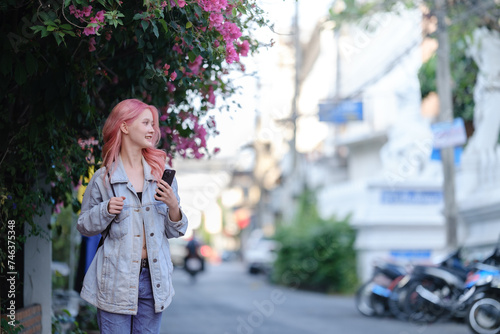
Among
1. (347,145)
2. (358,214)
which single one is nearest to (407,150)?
(358,214)

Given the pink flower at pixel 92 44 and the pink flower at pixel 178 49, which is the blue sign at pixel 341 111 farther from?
the pink flower at pixel 92 44

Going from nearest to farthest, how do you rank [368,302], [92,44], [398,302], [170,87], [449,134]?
1. [92,44]
2. [170,87]
3. [398,302]
4. [449,134]
5. [368,302]

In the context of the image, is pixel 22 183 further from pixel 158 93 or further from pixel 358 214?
pixel 358 214

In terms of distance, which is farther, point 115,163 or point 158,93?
point 158,93

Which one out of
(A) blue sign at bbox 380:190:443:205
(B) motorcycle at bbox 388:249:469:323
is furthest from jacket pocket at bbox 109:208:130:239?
(A) blue sign at bbox 380:190:443:205

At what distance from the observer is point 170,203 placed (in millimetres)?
3857

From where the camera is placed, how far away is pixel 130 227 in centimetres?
386

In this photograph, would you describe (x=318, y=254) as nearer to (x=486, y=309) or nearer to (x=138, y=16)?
(x=486, y=309)

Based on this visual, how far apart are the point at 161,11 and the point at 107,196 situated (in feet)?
3.27

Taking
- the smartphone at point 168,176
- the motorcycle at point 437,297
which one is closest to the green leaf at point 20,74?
the smartphone at point 168,176

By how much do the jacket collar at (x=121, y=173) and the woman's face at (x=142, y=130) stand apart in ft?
0.30

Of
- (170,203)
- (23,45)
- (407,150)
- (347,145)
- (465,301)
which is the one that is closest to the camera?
(170,203)

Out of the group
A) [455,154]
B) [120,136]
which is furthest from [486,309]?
[455,154]

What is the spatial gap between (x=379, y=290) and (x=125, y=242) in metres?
11.2
